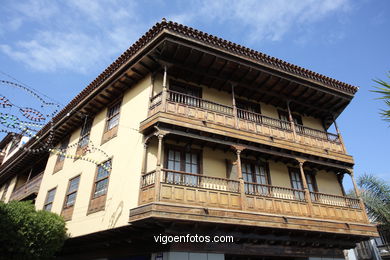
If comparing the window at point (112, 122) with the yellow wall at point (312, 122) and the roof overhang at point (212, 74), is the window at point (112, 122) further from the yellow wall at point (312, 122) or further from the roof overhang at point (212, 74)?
the yellow wall at point (312, 122)

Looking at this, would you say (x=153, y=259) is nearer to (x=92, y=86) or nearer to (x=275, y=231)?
(x=275, y=231)

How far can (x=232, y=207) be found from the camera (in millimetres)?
9266

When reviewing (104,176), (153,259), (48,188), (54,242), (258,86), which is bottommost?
(153,259)

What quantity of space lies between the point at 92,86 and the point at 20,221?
6.68 meters

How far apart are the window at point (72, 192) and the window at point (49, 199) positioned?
1.83 m

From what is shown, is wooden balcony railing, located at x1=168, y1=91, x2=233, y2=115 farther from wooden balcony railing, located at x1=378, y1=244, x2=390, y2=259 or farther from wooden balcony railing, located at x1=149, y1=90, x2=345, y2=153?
wooden balcony railing, located at x1=378, y1=244, x2=390, y2=259

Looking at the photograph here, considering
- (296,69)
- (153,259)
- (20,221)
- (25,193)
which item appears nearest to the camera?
(153,259)

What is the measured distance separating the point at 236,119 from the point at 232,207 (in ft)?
11.6

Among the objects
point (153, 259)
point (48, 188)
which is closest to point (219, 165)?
point (153, 259)

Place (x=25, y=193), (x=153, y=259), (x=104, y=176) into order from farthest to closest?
(x=25, y=193) < (x=104, y=176) < (x=153, y=259)

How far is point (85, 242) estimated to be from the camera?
1220 centimetres

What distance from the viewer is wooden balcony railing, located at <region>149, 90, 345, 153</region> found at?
10352 mm

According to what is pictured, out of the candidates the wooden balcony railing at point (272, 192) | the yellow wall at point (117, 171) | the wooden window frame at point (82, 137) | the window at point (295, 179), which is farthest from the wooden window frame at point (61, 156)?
the window at point (295, 179)

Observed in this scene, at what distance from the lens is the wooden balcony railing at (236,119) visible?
1035 cm
